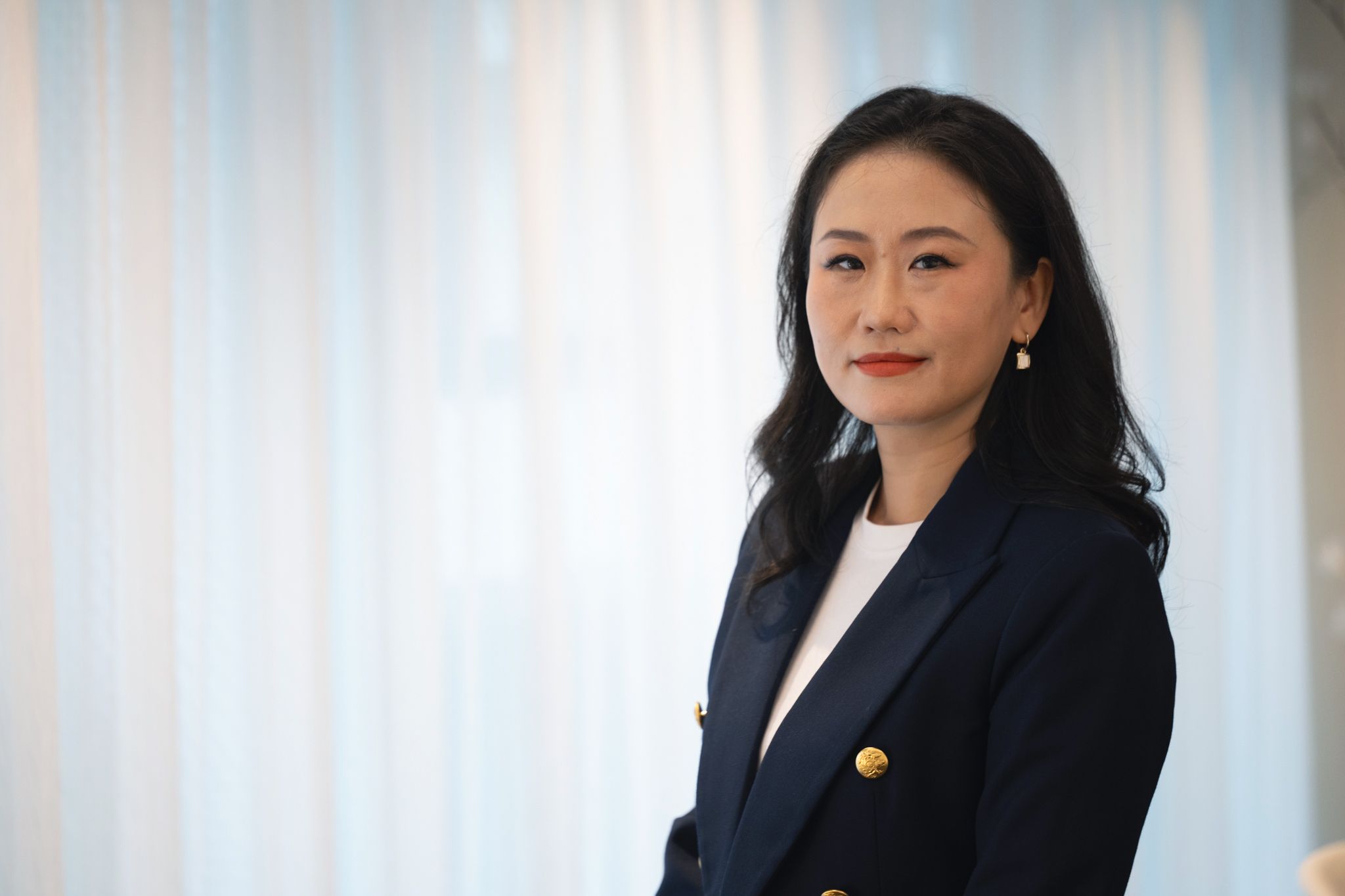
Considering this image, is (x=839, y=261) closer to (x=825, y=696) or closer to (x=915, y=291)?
(x=915, y=291)

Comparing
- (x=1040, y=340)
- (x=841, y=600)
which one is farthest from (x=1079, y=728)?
(x=1040, y=340)

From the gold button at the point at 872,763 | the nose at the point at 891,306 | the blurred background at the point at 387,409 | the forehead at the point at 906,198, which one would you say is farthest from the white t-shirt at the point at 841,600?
the blurred background at the point at 387,409

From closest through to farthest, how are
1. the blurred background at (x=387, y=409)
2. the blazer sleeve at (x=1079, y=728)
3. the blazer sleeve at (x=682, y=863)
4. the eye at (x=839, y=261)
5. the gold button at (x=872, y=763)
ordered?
the blazer sleeve at (x=1079, y=728) → the gold button at (x=872, y=763) → the eye at (x=839, y=261) → the blazer sleeve at (x=682, y=863) → the blurred background at (x=387, y=409)

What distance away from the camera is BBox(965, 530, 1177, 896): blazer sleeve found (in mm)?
1029

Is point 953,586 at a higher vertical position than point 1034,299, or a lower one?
lower

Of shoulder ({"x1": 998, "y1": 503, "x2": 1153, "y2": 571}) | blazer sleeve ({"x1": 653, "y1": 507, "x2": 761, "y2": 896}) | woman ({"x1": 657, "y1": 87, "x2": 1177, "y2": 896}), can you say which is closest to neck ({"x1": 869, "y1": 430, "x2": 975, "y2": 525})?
woman ({"x1": 657, "y1": 87, "x2": 1177, "y2": 896})

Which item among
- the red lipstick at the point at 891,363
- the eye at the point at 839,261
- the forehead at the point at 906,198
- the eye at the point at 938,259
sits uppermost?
the forehead at the point at 906,198

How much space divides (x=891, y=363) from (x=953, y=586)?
27 centimetres

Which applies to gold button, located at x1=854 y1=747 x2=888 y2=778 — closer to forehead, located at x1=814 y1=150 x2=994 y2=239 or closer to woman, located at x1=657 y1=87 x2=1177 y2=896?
woman, located at x1=657 y1=87 x2=1177 y2=896

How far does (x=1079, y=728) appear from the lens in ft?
3.40

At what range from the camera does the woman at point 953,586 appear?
1056mm

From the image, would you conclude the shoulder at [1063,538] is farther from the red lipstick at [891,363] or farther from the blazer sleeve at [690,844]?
the blazer sleeve at [690,844]

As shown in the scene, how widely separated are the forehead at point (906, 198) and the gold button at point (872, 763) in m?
0.59

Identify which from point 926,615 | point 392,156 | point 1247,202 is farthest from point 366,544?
point 1247,202
